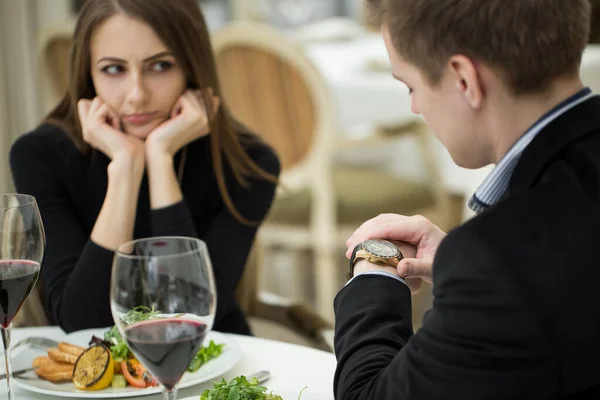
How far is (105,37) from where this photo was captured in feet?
5.59

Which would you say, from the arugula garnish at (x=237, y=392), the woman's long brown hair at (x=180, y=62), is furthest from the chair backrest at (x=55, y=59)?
the arugula garnish at (x=237, y=392)

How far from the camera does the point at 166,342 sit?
2.83ft

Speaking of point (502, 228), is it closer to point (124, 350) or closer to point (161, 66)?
point (124, 350)

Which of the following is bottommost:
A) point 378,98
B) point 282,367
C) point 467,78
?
point 282,367

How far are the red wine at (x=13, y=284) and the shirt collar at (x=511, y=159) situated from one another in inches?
22.0

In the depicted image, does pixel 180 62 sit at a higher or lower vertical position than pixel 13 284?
higher

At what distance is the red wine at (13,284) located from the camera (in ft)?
3.48

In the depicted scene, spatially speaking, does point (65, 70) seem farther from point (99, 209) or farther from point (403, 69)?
point (403, 69)

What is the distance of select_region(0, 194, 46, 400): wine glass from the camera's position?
3.50 feet

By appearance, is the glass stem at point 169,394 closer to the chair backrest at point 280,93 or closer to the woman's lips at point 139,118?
the woman's lips at point 139,118

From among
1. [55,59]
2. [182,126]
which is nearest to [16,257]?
[182,126]

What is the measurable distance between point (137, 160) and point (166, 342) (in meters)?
0.88

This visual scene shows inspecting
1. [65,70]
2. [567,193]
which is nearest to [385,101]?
[65,70]

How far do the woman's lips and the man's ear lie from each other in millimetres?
900
